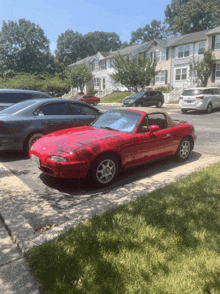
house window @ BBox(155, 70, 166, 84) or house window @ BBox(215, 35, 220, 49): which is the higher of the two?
house window @ BBox(215, 35, 220, 49)

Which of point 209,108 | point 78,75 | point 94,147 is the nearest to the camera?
point 94,147

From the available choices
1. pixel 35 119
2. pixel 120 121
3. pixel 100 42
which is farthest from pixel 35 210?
pixel 100 42

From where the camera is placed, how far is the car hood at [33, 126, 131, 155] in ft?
15.0

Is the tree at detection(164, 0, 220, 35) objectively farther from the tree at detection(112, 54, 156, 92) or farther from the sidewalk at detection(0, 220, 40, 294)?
the sidewalk at detection(0, 220, 40, 294)

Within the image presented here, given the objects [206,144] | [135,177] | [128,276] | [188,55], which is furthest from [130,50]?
[128,276]

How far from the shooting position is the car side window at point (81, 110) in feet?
25.0

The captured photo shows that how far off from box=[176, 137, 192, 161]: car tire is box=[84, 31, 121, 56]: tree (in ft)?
309

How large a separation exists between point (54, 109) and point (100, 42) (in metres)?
97.7

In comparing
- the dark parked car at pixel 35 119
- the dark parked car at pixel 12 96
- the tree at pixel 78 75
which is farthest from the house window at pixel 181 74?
the dark parked car at pixel 35 119

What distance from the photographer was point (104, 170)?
476 cm

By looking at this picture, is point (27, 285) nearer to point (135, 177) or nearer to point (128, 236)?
point (128, 236)

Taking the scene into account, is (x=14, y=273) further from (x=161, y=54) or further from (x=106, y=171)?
(x=161, y=54)

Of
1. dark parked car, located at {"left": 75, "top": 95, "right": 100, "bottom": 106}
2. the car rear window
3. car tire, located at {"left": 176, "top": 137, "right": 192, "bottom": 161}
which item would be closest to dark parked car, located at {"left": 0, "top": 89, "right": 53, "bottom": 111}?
the car rear window

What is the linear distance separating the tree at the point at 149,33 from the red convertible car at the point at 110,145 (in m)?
92.2
